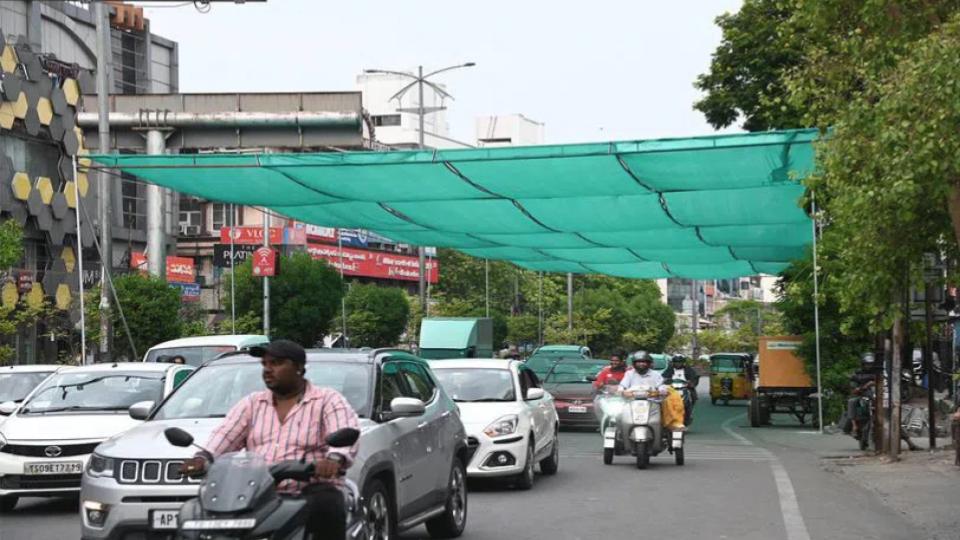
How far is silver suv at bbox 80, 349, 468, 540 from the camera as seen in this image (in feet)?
30.6

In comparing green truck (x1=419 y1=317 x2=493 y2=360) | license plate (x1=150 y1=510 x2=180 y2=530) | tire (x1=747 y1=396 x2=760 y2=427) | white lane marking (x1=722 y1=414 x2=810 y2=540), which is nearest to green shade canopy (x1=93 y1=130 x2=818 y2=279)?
white lane marking (x1=722 y1=414 x2=810 y2=540)

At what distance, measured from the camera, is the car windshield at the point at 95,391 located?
15.9 m

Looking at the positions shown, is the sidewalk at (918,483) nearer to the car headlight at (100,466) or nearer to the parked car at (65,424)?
the car headlight at (100,466)

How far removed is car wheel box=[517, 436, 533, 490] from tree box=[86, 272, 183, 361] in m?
33.1

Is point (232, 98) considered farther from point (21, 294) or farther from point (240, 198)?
point (240, 198)

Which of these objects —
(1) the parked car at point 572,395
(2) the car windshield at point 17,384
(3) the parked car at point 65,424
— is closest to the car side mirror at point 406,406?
(3) the parked car at point 65,424

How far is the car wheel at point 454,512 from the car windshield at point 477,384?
5.70 meters

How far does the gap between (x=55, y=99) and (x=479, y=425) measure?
5429 cm

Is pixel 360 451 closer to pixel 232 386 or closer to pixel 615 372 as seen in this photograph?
pixel 232 386

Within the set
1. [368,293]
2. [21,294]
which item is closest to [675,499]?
[21,294]

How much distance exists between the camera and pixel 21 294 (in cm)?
5456

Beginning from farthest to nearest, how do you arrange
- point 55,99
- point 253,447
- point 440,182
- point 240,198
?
point 55,99
point 240,198
point 440,182
point 253,447

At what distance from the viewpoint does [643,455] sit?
20359 mm

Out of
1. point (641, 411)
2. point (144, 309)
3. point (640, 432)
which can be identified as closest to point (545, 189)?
point (641, 411)
